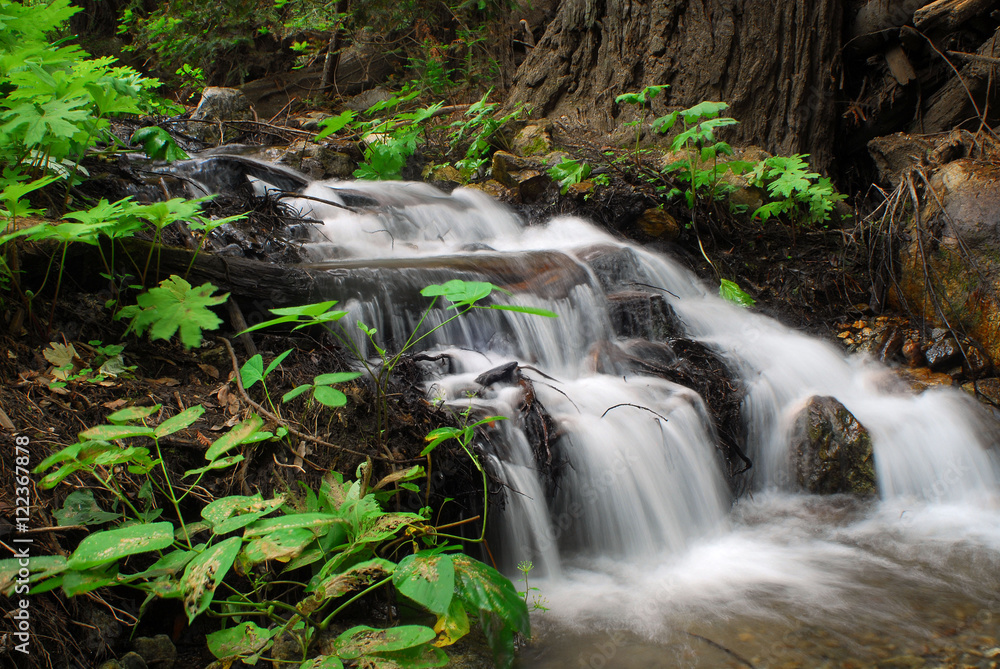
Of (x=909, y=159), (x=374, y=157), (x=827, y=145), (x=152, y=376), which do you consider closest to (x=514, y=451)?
(x=152, y=376)

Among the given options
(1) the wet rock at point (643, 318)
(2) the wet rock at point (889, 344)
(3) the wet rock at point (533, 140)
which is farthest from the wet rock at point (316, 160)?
(2) the wet rock at point (889, 344)

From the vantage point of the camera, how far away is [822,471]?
3461 millimetres

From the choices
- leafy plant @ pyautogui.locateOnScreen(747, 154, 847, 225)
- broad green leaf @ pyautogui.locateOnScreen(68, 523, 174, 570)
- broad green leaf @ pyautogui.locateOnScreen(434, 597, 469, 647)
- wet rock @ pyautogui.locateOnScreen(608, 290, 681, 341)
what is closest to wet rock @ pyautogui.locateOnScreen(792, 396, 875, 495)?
wet rock @ pyautogui.locateOnScreen(608, 290, 681, 341)

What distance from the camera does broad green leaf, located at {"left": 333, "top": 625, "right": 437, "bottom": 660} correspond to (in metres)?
1.57

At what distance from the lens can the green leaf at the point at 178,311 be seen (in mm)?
2254

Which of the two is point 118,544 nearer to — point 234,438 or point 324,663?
point 234,438

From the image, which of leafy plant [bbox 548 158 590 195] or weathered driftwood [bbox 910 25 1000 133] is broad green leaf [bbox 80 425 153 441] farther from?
weathered driftwood [bbox 910 25 1000 133]

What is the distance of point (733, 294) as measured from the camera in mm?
4828

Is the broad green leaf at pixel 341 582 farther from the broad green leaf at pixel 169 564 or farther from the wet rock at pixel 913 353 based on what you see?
the wet rock at pixel 913 353

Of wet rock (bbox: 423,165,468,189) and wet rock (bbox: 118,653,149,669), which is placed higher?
wet rock (bbox: 423,165,468,189)

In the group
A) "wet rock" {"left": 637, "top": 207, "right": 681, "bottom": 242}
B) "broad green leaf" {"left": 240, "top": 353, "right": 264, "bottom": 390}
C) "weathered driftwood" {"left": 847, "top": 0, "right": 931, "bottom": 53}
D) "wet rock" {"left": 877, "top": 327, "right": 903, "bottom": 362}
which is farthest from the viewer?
"weathered driftwood" {"left": 847, "top": 0, "right": 931, "bottom": 53}

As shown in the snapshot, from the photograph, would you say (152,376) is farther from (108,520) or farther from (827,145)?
(827,145)

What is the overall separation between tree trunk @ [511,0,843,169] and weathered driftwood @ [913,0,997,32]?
0.84 meters

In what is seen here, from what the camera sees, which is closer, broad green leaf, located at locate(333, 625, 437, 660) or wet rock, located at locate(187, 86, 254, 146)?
broad green leaf, located at locate(333, 625, 437, 660)
